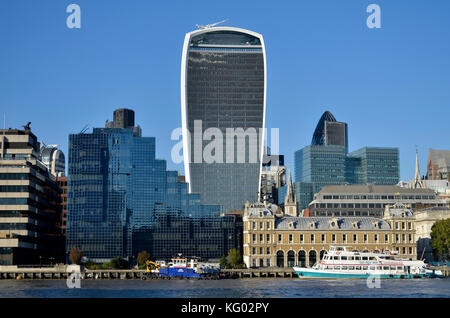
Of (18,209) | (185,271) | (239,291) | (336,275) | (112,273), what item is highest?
(18,209)

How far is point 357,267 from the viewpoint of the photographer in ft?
493

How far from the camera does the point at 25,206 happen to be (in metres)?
186

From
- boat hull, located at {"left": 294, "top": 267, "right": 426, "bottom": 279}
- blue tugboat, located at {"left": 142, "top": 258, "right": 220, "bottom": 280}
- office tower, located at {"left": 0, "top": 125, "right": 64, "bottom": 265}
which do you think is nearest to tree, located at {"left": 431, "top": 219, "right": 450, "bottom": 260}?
boat hull, located at {"left": 294, "top": 267, "right": 426, "bottom": 279}

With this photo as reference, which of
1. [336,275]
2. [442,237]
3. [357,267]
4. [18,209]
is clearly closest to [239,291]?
[336,275]

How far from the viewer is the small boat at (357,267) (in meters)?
150

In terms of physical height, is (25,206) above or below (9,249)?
above

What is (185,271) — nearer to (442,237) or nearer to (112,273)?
(112,273)

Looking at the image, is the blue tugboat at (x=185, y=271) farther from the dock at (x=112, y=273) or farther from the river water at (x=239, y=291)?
the river water at (x=239, y=291)

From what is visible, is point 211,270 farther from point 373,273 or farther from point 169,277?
point 373,273

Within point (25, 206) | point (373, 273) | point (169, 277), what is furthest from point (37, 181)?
point (373, 273)

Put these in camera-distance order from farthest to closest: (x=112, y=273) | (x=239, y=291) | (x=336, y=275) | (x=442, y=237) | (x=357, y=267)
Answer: (x=442, y=237)
(x=112, y=273)
(x=357, y=267)
(x=336, y=275)
(x=239, y=291)

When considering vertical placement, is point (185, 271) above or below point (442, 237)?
below

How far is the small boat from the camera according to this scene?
149750mm
